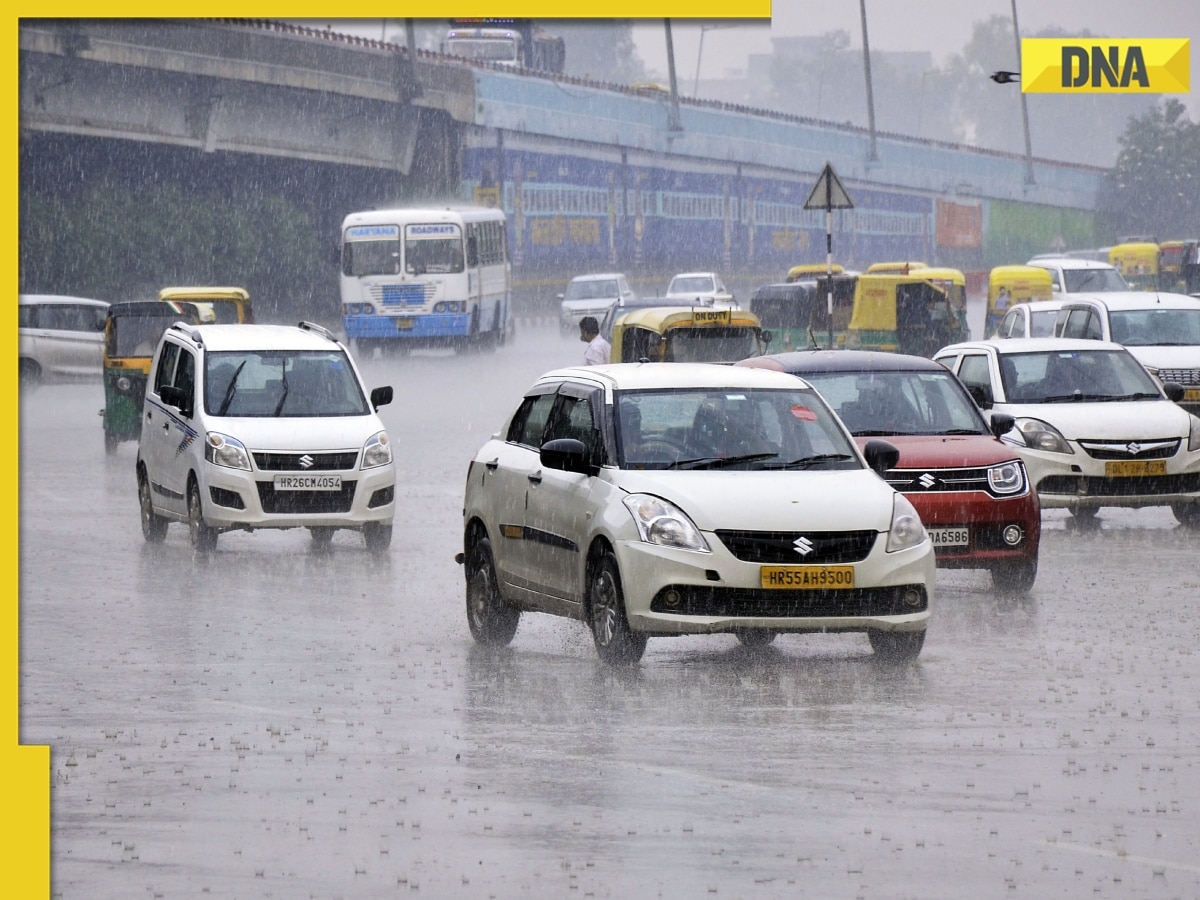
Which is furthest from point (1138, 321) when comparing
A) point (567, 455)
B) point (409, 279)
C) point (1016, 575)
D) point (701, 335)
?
point (409, 279)

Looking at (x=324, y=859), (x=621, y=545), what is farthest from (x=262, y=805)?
(x=621, y=545)

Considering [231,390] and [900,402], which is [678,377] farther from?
[231,390]

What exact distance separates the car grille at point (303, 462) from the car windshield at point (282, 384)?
745 mm

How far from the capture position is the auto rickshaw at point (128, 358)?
25.8 m

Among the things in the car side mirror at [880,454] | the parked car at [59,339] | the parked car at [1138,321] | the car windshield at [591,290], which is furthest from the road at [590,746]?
the car windshield at [591,290]

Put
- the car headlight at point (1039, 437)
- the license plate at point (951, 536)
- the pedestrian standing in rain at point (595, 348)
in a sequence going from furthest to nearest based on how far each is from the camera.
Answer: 1. the pedestrian standing in rain at point (595, 348)
2. the car headlight at point (1039, 437)
3. the license plate at point (951, 536)

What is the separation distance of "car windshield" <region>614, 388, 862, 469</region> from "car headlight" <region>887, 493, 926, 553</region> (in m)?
0.51

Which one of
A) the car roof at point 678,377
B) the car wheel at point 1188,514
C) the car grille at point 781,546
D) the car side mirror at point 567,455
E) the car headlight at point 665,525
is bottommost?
the car grille at point 781,546

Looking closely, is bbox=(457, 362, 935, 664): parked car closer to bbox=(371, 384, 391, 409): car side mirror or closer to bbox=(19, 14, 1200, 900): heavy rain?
bbox=(19, 14, 1200, 900): heavy rain

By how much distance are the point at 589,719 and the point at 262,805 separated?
2.01 m

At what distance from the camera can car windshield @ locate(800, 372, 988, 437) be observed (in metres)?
14.8

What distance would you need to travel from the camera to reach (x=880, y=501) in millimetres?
10781

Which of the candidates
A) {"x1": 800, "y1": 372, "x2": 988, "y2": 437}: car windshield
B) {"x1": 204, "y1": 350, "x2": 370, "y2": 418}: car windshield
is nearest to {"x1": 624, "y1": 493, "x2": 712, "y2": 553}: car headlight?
{"x1": 800, "y1": 372, "x2": 988, "y2": 437}: car windshield

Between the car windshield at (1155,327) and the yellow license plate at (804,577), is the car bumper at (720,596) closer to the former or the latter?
the yellow license plate at (804,577)
